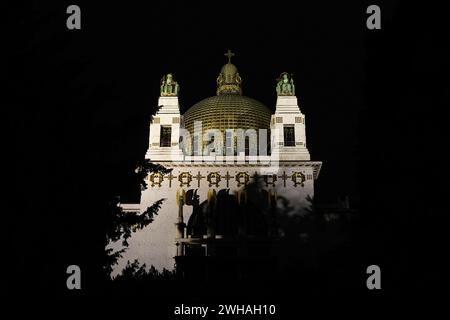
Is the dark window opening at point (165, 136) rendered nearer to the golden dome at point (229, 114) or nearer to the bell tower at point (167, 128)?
the bell tower at point (167, 128)

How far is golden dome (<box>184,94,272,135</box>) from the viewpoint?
106 feet

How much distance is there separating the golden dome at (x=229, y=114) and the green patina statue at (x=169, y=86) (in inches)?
81.0

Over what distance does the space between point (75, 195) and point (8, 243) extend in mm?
2029

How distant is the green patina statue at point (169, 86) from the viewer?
32750 millimetres

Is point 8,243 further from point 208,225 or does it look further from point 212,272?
point 208,225

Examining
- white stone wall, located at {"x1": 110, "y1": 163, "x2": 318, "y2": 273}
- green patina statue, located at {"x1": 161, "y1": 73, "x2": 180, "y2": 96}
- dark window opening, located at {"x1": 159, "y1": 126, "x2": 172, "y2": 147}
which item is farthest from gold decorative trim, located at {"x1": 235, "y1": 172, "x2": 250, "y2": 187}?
green patina statue, located at {"x1": 161, "y1": 73, "x2": 180, "y2": 96}

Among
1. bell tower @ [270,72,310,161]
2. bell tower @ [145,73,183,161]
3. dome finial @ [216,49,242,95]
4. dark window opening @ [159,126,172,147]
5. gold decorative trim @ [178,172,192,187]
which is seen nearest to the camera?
gold decorative trim @ [178,172,192,187]

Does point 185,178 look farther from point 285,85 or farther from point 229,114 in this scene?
point 285,85

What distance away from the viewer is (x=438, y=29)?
916 cm

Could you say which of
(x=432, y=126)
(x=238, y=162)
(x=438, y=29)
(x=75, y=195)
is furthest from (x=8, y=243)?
(x=238, y=162)

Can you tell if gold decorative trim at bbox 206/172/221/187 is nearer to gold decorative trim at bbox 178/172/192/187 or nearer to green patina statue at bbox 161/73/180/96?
gold decorative trim at bbox 178/172/192/187

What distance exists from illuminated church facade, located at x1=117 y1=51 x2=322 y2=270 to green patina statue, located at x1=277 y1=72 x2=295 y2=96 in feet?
0.21

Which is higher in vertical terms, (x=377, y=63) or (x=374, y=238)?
(x=377, y=63)

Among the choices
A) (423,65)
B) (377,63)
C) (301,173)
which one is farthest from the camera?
(301,173)
